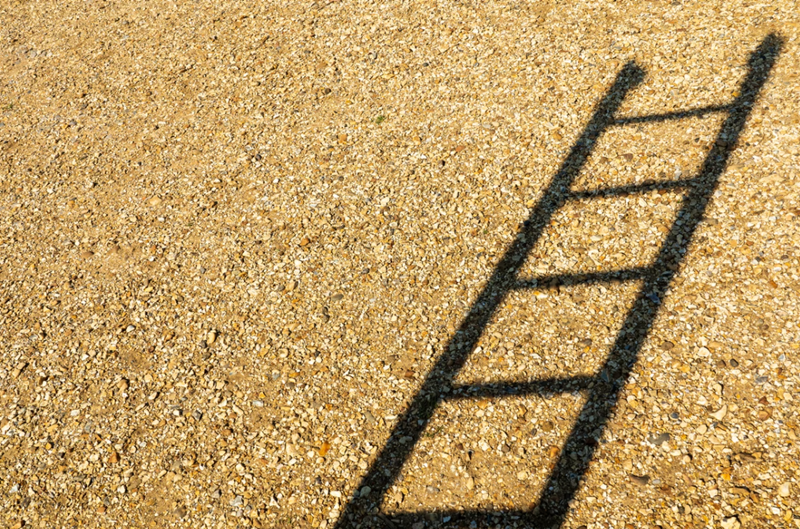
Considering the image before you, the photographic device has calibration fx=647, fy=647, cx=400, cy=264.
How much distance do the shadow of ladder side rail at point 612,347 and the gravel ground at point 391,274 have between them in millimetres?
34

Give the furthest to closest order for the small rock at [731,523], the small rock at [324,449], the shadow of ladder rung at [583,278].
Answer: the shadow of ladder rung at [583,278] < the small rock at [324,449] < the small rock at [731,523]

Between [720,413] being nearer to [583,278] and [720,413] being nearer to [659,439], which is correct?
[659,439]

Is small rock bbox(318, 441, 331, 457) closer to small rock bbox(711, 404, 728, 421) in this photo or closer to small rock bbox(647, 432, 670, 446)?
small rock bbox(647, 432, 670, 446)

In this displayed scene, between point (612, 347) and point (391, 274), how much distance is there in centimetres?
169

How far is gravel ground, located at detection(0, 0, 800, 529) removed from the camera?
3852 mm

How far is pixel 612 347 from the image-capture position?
4273 mm

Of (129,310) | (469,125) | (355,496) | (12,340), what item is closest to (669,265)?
(469,125)

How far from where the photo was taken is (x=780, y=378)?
12.9 ft

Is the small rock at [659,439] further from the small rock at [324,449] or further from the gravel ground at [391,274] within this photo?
the small rock at [324,449]

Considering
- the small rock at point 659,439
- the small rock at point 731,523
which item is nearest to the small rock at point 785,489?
the small rock at point 731,523

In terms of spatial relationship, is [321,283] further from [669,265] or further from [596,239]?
[669,265]

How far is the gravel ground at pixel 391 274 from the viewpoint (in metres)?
3.85

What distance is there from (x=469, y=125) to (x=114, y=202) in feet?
11.0

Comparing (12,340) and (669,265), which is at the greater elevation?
(12,340)
